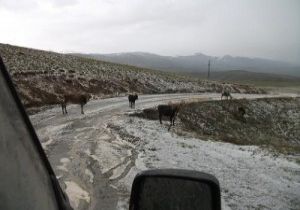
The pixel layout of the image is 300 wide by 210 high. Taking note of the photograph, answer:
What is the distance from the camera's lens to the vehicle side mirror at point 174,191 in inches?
102

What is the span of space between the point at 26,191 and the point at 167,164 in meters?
11.8

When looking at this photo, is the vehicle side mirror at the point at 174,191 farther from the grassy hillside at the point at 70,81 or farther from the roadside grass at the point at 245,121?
the grassy hillside at the point at 70,81

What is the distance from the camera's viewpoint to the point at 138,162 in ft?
45.5

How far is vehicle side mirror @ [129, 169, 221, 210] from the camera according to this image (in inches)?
102

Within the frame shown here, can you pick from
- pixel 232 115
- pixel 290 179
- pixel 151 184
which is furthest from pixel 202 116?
pixel 151 184

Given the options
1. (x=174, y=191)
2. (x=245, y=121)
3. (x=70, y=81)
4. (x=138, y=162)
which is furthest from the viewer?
(x=70, y=81)

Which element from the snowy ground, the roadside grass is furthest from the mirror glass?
the roadside grass

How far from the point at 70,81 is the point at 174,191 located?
36700 mm

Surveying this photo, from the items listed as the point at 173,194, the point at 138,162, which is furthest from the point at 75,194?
the point at 173,194

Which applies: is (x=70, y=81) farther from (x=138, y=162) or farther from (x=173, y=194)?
(x=173, y=194)

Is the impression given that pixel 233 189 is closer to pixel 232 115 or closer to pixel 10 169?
pixel 10 169

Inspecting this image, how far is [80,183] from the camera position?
36.9 ft

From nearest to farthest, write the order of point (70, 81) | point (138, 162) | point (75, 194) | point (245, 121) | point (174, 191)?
point (174, 191), point (75, 194), point (138, 162), point (245, 121), point (70, 81)

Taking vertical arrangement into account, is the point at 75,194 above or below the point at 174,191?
below
